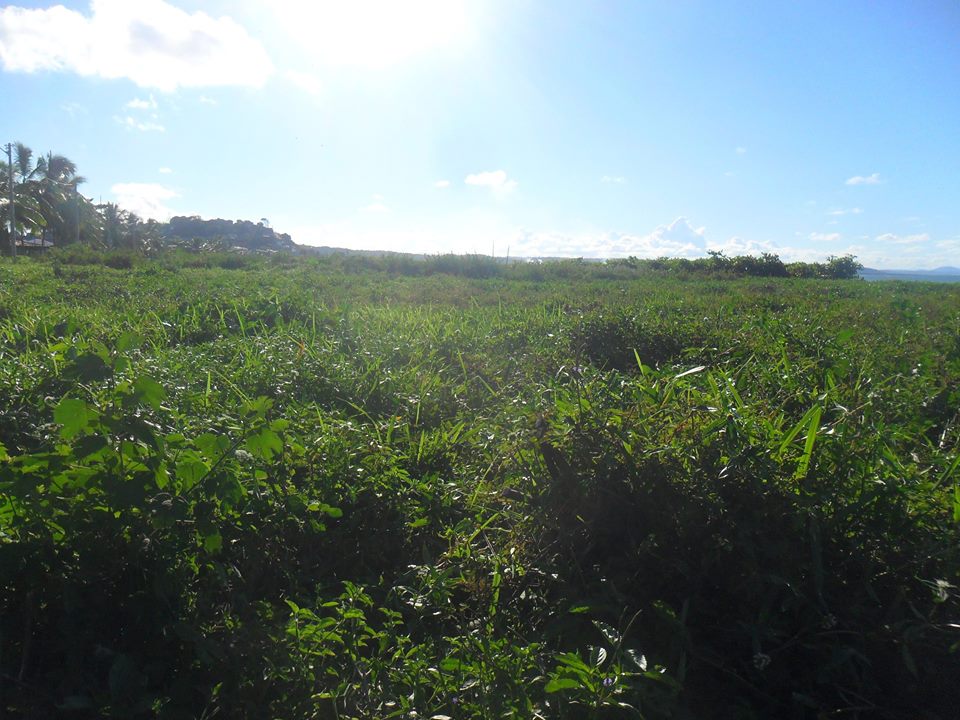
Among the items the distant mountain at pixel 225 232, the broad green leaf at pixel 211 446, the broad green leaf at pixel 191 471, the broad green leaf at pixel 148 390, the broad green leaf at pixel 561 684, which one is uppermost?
the distant mountain at pixel 225 232

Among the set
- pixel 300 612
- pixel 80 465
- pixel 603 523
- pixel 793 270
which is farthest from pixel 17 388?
pixel 793 270

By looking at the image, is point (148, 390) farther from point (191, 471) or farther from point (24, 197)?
point (24, 197)

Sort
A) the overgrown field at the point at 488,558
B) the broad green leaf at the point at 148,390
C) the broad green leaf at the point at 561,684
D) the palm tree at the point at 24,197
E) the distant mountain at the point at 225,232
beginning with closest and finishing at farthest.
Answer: the broad green leaf at the point at 561,684 < the overgrown field at the point at 488,558 < the broad green leaf at the point at 148,390 < the palm tree at the point at 24,197 < the distant mountain at the point at 225,232

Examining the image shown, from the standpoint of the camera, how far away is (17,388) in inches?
123

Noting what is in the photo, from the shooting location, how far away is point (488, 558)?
87.6 inches

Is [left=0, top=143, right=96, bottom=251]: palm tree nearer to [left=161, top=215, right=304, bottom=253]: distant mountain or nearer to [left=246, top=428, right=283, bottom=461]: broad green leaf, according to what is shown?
[left=161, top=215, right=304, bottom=253]: distant mountain

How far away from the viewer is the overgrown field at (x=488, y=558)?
1608mm

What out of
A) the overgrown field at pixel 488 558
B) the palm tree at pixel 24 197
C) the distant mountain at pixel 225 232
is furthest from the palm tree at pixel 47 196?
the overgrown field at pixel 488 558

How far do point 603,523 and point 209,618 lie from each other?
4.26 ft

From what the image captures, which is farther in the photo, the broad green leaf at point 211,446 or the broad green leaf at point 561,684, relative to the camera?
the broad green leaf at point 211,446

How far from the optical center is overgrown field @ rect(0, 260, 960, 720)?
1608mm

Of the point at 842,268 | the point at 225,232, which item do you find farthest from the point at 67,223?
the point at 842,268

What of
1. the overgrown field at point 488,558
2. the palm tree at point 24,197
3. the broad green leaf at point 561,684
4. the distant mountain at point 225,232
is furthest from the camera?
the distant mountain at point 225,232

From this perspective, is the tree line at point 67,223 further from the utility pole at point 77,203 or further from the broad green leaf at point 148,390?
the broad green leaf at point 148,390
